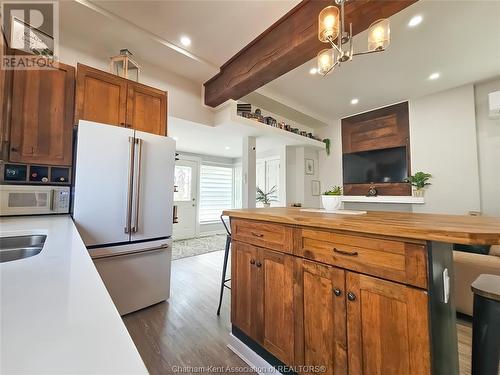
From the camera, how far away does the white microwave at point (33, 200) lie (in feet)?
5.89

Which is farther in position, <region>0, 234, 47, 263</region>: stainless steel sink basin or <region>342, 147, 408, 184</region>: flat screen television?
<region>342, 147, 408, 184</region>: flat screen television

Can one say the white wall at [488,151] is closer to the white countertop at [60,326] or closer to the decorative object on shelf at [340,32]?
the decorative object on shelf at [340,32]

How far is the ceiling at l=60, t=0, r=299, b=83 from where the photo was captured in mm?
2086

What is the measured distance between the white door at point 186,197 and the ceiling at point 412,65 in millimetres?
2953

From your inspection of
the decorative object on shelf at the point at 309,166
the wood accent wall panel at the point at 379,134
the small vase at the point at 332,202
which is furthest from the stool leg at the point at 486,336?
the decorative object on shelf at the point at 309,166

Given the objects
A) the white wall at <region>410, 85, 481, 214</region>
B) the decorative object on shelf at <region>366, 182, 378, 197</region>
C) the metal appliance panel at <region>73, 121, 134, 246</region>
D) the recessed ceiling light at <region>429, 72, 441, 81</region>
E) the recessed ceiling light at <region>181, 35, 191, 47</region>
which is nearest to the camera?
the metal appliance panel at <region>73, 121, 134, 246</region>

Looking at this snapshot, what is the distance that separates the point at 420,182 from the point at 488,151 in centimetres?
98

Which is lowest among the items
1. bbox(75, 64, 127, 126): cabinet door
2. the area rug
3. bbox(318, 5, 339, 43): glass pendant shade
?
the area rug

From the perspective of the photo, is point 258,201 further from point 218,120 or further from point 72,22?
point 72,22

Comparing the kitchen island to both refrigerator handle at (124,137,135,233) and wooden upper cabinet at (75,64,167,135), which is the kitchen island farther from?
wooden upper cabinet at (75,64,167,135)

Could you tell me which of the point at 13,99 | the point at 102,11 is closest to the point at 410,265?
the point at 13,99

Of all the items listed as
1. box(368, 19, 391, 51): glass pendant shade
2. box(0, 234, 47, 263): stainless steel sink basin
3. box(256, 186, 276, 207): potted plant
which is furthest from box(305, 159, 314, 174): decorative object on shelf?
box(0, 234, 47, 263): stainless steel sink basin

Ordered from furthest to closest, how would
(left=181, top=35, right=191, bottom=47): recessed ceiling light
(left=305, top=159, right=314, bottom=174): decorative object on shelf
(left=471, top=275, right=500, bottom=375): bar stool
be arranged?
(left=305, top=159, right=314, bottom=174): decorative object on shelf → (left=181, top=35, right=191, bottom=47): recessed ceiling light → (left=471, top=275, right=500, bottom=375): bar stool

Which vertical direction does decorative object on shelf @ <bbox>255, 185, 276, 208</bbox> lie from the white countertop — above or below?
above
